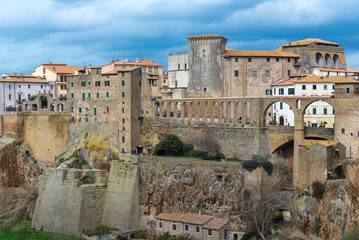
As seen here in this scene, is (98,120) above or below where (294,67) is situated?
below

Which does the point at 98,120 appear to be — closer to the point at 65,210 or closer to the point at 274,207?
the point at 65,210

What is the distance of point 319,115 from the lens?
57.9 m

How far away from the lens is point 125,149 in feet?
199

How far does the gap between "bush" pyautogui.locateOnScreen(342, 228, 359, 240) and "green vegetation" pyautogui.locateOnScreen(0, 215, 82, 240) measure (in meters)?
25.8

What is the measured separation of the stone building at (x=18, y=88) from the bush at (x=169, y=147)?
22.9m

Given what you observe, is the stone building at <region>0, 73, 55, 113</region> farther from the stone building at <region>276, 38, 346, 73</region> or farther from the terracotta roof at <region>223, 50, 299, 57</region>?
the stone building at <region>276, 38, 346, 73</region>

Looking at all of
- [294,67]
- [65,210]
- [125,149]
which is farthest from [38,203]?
[294,67]

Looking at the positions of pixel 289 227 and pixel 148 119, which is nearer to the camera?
pixel 289 227

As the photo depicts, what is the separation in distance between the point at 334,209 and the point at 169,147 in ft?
65.5

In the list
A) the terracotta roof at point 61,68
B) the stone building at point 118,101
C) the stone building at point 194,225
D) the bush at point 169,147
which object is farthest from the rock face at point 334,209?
the terracotta roof at point 61,68

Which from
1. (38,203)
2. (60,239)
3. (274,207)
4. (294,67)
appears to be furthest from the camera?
(294,67)

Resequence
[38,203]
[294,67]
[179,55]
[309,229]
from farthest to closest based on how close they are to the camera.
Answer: [179,55] → [294,67] → [38,203] → [309,229]

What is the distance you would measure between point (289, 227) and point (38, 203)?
27.4 m

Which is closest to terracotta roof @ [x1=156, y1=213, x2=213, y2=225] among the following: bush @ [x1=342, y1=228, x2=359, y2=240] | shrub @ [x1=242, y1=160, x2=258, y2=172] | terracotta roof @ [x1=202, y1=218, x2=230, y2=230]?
terracotta roof @ [x1=202, y1=218, x2=230, y2=230]
